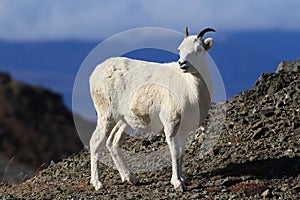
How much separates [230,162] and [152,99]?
3.22m

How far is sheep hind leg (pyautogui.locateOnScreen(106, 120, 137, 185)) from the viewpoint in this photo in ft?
61.8

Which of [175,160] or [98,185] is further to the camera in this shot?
[98,185]

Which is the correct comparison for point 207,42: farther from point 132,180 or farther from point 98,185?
point 98,185

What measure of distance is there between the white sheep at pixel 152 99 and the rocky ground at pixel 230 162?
2.28 feet

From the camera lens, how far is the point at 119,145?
1892cm

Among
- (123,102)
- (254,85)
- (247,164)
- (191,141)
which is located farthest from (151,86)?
(254,85)

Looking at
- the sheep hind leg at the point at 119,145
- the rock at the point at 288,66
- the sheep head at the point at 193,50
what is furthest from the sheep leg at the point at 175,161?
the rock at the point at 288,66

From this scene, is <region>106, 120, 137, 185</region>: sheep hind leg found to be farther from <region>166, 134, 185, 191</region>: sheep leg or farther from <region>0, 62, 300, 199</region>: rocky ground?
<region>166, 134, 185, 191</region>: sheep leg

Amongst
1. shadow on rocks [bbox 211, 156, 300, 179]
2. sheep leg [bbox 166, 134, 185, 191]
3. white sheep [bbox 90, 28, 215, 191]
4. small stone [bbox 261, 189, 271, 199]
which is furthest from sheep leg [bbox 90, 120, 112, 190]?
A: small stone [bbox 261, 189, 271, 199]

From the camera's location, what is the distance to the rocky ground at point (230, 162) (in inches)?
698

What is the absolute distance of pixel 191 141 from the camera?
2250cm

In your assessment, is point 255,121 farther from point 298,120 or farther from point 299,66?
point 299,66

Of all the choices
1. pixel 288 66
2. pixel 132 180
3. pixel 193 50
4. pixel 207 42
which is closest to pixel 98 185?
pixel 132 180

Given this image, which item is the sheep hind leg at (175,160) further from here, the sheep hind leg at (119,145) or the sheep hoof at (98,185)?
the sheep hoof at (98,185)
